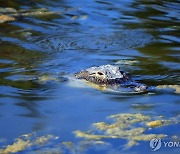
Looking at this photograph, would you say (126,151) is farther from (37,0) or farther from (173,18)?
(37,0)

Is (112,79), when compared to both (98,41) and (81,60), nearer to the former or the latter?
(81,60)

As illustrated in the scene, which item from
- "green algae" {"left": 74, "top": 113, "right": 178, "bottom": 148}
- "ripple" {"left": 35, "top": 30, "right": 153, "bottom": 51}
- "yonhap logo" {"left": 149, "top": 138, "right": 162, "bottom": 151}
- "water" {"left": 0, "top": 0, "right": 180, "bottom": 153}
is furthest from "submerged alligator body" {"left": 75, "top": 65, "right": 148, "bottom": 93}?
"ripple" {"left": 35, "top": 30, "right": 153, "bottom": 51}

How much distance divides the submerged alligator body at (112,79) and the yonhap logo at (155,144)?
1121 millimetres

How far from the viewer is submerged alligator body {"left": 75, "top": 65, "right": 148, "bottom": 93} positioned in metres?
4.74

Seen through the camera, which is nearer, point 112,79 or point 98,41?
point 112,79

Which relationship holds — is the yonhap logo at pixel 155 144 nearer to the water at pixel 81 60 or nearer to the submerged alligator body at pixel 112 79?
the water at pixel 81 60

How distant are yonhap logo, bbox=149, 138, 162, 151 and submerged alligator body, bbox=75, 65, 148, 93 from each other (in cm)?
112

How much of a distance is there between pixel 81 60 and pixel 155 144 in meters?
2.69

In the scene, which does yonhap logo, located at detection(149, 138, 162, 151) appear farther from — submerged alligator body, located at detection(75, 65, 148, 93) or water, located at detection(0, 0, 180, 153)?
submerged alligator body, located at detection(75, 65, 148, 93)

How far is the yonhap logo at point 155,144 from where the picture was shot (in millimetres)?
3512

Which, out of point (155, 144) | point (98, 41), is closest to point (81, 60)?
point (98, 41)

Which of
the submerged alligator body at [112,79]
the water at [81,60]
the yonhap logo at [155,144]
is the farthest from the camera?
the submerged alligator body at [112,79]

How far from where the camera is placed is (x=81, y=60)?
6.06 m

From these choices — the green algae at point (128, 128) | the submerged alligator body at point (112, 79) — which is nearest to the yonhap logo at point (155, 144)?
the green algae at point (128, 128)
